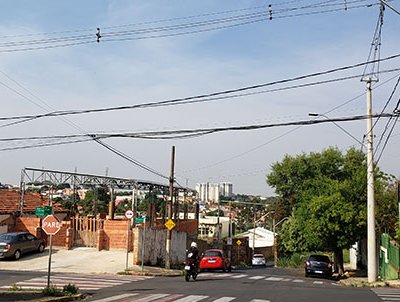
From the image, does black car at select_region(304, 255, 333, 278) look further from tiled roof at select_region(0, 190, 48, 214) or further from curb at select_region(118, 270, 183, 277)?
tiled roof at select_region(0, 190, 48, 214)

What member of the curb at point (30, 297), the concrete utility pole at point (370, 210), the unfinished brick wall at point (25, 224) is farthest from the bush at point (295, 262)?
the curb at point (30, 297)

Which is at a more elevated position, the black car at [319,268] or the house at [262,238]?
the house at [262,238]

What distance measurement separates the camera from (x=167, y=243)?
1241 inches

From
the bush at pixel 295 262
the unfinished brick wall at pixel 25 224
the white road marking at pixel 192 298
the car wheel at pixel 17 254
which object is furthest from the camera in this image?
the bush at pixel 295 262

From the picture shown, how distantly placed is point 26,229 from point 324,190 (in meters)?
20.3

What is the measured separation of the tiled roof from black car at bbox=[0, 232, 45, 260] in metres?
8.49

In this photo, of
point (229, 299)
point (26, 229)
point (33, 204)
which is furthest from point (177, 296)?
point (33, 204)

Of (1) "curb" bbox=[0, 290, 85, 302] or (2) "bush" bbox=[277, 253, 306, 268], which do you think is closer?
(1) "curb" bbox=[0, 290, 85, 302]

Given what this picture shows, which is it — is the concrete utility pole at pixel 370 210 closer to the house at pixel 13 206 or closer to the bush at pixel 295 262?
the house at pixel 13 206

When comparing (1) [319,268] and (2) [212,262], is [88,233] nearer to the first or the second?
(2) [212,262]

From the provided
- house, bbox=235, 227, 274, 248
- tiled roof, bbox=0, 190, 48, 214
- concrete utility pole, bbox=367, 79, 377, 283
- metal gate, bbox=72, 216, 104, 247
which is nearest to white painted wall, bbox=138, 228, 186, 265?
metal gate, bbox=72, 216, 104, 247

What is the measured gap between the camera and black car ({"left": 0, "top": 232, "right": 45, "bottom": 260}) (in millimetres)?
30450

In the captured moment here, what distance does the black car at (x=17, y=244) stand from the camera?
99.9 feet

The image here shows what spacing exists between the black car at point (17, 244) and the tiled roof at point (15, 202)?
8.49 m
